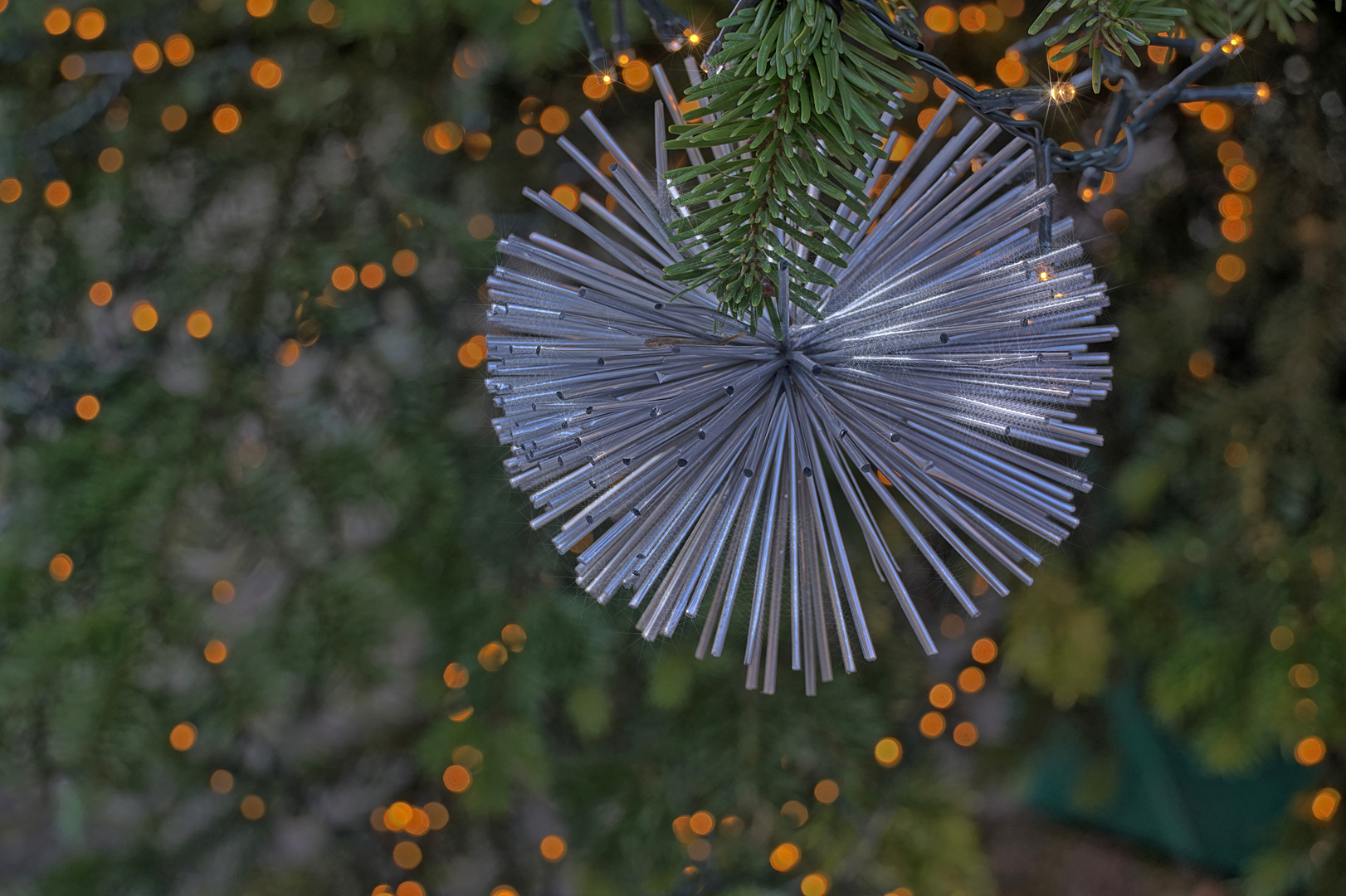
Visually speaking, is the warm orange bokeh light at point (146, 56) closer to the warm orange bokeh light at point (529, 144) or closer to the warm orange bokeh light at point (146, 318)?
the warm orange bokeh light at point (146, 318)

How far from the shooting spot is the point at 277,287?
0.65 metres

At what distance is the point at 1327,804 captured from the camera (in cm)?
63

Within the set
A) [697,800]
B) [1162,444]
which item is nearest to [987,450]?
[1162,444]

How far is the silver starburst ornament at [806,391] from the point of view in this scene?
11.4 inches

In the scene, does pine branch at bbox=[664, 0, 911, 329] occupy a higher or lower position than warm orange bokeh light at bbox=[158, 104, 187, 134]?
lower

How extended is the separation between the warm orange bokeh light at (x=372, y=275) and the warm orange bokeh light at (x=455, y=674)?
319 mm

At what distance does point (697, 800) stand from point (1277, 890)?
440mm

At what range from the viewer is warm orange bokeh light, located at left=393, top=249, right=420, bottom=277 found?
0.66 meters

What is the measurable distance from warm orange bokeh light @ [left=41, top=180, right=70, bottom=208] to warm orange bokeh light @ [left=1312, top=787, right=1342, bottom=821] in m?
1.08

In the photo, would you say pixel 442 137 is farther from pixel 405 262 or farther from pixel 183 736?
pixel 183 736

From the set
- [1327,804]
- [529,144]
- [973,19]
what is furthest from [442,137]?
[1327,804]

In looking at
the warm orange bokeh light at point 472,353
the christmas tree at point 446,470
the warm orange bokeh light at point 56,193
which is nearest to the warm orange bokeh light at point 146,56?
the christmas tree at point 446,470

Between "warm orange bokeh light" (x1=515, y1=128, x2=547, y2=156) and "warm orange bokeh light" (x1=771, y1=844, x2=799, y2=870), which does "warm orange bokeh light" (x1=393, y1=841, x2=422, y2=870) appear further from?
"warm orange bokeh light" (x1=515, y1=128, x2=547, y2=156)

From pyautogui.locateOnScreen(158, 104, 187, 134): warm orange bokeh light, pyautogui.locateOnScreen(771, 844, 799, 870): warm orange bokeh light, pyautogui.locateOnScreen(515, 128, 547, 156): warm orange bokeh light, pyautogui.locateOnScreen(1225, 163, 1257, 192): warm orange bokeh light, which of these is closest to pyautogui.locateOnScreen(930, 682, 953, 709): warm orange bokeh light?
pyautogui.locateOnScreen(771, 844, 799, 870): warm orange bokeh light
